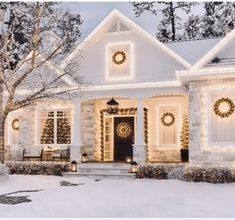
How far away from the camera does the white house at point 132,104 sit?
15047 mm

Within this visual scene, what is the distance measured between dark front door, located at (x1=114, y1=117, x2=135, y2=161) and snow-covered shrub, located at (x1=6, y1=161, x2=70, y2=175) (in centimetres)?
318

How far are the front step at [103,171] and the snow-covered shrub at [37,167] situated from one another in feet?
1.36

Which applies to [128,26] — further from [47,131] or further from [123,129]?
[47,131]

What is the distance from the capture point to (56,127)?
2028cm

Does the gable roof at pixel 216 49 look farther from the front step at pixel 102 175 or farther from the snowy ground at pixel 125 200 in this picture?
the front step at pixel 102 175

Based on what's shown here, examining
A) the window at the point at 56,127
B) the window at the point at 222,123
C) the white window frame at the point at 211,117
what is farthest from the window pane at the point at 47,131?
the window at the point at 222,123

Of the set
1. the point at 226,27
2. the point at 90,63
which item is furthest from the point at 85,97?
the point at 226,27

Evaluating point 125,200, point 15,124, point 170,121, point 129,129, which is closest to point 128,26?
point 170,121

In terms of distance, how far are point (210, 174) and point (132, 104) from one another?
6.86 m

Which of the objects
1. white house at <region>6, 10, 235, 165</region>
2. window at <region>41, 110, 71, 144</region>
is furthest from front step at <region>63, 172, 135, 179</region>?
window at <region>41, 110, 71, 144</region>

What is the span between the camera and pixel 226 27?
32.4 m

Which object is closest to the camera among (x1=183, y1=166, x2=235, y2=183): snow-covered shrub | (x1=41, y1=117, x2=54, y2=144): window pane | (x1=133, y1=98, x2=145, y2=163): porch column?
(x1=183, y1=166, x2=235, y2=183): snow-covered shrub

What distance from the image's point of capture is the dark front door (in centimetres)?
2047

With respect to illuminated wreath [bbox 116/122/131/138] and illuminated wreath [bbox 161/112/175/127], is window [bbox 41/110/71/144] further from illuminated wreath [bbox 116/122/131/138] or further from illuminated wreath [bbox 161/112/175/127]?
illuminated wreath [bbox 161/112/175/127]
